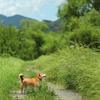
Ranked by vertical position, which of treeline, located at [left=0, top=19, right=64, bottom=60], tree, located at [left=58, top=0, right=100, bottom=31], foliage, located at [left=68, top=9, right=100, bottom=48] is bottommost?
treeline, located at [left=0, top=19, right=64, bottom=60]

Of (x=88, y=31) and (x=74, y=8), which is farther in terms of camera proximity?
(x=74, y=8)

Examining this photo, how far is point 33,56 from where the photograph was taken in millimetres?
58969

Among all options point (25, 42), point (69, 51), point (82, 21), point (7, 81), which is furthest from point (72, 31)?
point (25, 42)

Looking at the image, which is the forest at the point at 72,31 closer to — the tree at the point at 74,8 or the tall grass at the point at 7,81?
the tree at the point at 74,8

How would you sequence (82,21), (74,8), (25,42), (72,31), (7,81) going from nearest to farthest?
(7,81), (82,21), (72,31), (74,8), (25,42)

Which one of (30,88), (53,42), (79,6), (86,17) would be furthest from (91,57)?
(53,42)

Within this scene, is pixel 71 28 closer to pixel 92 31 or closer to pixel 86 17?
pixel 86 17

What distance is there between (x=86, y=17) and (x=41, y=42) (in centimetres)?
3252

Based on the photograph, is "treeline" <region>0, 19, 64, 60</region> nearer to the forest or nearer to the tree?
the forest

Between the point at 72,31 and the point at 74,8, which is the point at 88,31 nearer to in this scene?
the point at 72,31

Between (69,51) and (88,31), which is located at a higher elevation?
(88,31)

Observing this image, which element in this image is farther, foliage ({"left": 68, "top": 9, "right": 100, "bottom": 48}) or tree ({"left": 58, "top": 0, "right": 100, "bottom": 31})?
tree ({"left": 58, "top": 0, "right": 100, "bottom": 31})

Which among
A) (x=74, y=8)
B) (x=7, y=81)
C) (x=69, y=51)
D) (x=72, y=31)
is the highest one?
(x=74, y=8)

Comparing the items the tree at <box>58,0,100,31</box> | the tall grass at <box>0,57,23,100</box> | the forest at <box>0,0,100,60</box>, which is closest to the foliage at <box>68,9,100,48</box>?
the forest at <box>0,0,100,60</box>
